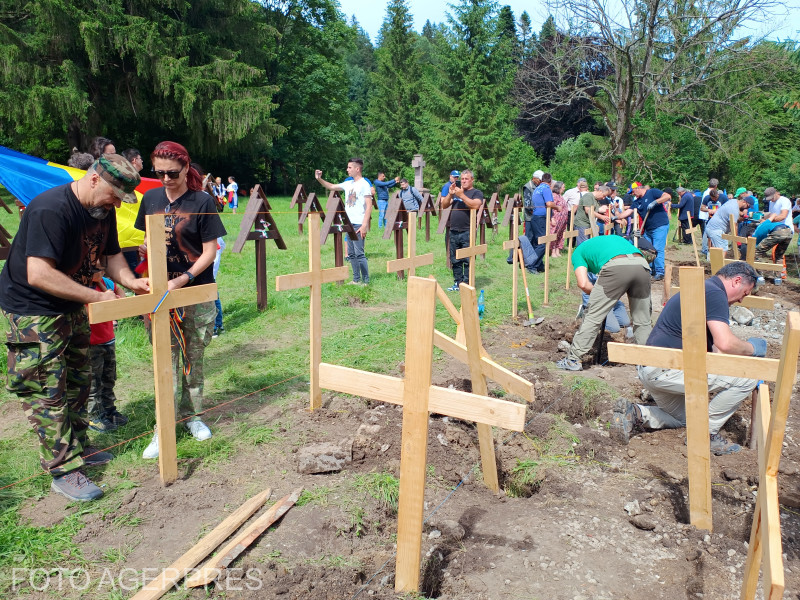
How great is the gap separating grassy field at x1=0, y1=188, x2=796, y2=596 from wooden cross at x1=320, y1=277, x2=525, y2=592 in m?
0.94

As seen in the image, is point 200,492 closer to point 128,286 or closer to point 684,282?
point 128,286

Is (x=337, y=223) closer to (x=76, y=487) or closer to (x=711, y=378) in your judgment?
(x=711, y=378)

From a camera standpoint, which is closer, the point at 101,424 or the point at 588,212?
the point at 101,424

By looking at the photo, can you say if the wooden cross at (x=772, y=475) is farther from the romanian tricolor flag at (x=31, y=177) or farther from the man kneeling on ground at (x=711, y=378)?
the romanian tricolor flag at (x=31, y=177)

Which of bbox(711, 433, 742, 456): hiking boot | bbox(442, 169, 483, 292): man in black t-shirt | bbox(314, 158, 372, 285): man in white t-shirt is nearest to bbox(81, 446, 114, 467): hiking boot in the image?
bbox(711, 433, 742, 456): hiking boot

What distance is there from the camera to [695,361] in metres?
3.00

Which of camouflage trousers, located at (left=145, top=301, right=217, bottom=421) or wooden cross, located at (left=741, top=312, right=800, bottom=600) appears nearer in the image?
wooden cross, located at (left=741, top=312, right=800, bottom=600)

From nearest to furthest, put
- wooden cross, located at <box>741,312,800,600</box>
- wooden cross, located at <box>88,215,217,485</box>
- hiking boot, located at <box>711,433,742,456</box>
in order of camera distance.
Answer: wooden cross, located at <box>741,312,800,600</box> < wooden cross, located at <box>88,215,217,485</box> < hiking boot, located at <box>711,433,742,456</box>

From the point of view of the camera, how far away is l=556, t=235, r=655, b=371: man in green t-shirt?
5.96 meters

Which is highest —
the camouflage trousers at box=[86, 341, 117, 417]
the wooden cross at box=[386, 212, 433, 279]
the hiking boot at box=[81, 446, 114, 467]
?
the wooden cross at box=[386, 212, 433, 279]

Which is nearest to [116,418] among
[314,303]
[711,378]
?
[314,303]

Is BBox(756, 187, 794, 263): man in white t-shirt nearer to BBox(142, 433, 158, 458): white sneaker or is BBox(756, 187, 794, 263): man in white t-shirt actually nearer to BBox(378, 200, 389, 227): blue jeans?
BBox(378, 200, 389, 227): blue jeans

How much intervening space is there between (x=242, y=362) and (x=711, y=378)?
4.13m

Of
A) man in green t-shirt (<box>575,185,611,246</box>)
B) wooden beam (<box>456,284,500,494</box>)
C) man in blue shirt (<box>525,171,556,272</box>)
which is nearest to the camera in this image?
wooden beam (<box>456,284,500,494</box>)
